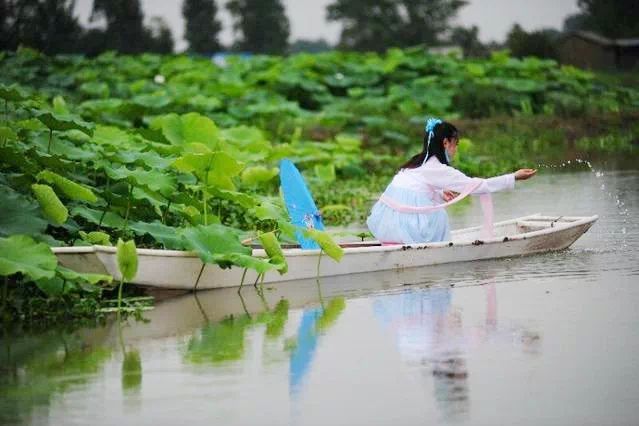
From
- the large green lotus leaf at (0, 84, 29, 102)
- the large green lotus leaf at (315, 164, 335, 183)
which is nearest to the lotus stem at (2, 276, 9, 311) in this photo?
the large green lotus leaf at (0, 84, 29, 102)

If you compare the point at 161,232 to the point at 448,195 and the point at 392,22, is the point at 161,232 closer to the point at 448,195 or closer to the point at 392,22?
the point at 448,195

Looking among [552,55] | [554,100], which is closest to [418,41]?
[552,55]

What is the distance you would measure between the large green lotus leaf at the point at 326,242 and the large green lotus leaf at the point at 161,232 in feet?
2.56

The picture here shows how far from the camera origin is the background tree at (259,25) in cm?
6869

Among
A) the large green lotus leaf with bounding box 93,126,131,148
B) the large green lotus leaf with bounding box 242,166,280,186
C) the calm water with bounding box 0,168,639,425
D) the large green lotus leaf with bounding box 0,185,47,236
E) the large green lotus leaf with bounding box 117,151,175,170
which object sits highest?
the large green lotus leaf with bounding box 93,126,131,148

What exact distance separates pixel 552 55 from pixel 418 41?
21.7 meters

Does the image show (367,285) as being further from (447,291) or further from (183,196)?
(183,196)

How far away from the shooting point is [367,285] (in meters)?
9.63

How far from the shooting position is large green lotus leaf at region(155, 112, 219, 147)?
12.0m

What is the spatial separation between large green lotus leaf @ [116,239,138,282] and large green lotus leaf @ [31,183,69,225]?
598 mm

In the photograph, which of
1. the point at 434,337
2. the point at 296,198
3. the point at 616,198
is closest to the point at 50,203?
the point at 296,198

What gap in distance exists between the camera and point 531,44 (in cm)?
3984

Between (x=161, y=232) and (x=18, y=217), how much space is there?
1.13 m

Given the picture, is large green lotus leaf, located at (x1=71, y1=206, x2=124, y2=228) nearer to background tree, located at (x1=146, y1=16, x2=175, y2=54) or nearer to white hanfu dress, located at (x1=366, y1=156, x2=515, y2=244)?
white hanfu dress, located at (x1=366, y1=156, x2=515, y2=244)
